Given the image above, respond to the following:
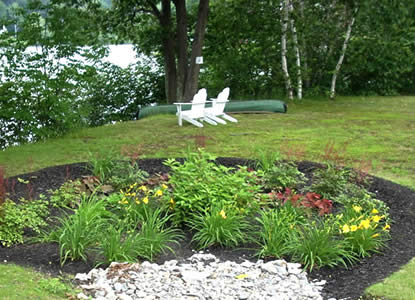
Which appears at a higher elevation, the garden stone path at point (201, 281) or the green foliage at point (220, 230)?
the green foliage at point (220, 230)

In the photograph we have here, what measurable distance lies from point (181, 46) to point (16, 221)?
10.4 m

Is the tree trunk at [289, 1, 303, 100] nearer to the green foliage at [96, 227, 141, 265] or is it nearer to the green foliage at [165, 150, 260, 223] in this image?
the green foliage at [165, 150, 260, 223]

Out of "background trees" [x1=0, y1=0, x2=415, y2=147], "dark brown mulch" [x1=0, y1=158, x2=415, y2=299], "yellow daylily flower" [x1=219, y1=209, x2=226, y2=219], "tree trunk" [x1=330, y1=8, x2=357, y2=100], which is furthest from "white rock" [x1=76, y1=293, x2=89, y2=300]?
"tree trunk" [x1=330, y1=8, x2=357, y2=100]

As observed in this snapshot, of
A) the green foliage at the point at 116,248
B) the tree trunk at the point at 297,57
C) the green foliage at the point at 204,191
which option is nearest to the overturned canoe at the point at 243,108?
the tree trunk at the point at 297,57

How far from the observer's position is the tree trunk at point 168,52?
14.9 metres

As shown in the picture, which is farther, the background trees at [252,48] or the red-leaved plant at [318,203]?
the background trees at [252,48]

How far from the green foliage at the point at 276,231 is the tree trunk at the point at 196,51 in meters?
9.12

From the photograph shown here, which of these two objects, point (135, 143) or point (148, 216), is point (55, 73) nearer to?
point (135, 143)

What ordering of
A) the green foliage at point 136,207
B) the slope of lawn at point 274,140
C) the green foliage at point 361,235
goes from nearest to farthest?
the green foliage at point 361,235 < the green foliage at point 136,207 < the slope of lawn at point 274,140

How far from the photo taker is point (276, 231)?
475 cm

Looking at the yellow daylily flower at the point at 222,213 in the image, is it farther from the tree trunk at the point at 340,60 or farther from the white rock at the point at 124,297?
the tree trunk at the point at 340,60

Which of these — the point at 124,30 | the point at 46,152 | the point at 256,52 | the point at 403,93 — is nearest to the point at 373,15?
the point at 256,52

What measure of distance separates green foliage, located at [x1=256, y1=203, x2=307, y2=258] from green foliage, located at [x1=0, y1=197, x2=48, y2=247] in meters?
1.88

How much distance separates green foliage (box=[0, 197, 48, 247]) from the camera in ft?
15.7
